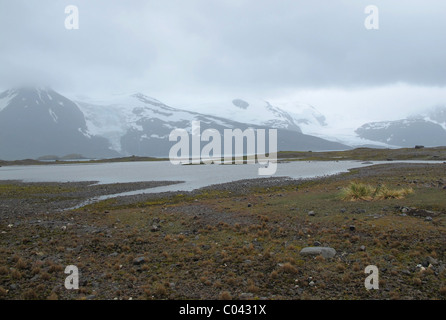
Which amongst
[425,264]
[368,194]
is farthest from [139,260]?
[368,194]

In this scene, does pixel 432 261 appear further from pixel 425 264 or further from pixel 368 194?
pixel 368 194

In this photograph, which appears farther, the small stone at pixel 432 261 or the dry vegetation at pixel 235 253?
the small stone at pixel 432 261

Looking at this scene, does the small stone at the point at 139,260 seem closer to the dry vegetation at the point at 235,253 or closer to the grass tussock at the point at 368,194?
the dry vegetation at the point at 235,253

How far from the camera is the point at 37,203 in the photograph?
3709 cm

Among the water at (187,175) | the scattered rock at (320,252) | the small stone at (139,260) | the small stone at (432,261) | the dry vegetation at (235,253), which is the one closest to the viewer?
the dry vegetation at (235,253)

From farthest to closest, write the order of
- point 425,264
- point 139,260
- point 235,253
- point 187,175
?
point 187,175
point 235,253
point 139,260
point 425,264

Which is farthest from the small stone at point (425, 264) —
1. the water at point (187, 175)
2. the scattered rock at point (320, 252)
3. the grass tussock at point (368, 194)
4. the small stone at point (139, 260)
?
the water at point (187, 175)

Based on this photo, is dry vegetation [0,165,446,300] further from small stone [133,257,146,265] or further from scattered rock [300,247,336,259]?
scattered rock [300,247,336,259]

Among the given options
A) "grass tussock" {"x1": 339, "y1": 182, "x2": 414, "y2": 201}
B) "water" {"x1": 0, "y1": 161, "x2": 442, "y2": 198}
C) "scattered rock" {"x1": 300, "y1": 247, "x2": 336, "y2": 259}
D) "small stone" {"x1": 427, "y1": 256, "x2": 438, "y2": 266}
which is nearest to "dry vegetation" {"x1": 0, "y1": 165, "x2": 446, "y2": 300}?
"small stone" {"x1": 427, "y1": 256, "x2": 438, "y2": 266}

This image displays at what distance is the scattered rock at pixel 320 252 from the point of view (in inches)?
566

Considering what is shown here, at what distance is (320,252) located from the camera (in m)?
14.6

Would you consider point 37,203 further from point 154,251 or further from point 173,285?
point 173,285

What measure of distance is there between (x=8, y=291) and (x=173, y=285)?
19.7 feet
